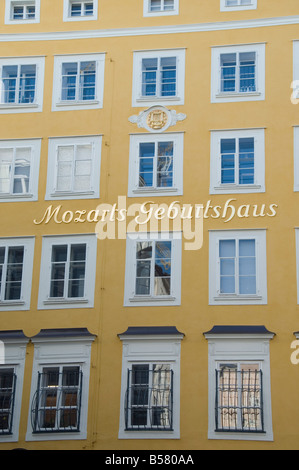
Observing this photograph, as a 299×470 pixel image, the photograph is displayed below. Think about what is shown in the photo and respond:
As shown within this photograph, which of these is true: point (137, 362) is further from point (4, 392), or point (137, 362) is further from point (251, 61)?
point (251, 61)

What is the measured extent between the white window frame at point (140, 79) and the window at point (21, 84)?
12.2 feet

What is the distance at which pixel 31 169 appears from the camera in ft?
120

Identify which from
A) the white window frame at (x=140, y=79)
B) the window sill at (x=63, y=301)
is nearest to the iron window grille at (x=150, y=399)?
the window sill at (x=63, y=301)

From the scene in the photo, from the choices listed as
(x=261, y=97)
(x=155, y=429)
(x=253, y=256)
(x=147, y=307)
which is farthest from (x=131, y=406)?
(x=261, y=97)

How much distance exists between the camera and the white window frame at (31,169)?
3622cm

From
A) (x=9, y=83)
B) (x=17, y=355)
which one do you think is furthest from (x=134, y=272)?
(x=9, y=83)

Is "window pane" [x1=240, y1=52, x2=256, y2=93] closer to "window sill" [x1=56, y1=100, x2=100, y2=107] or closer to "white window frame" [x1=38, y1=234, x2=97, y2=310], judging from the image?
"window sill" [x1=56, y1=100, x2=100, y2=107]

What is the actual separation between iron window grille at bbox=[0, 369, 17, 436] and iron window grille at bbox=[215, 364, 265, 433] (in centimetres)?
713

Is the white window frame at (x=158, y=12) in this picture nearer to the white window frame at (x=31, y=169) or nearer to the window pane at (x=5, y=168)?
the white window frame at (x=31, y=169)

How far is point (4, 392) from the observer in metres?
33.9

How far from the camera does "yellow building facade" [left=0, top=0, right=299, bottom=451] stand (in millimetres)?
32750
